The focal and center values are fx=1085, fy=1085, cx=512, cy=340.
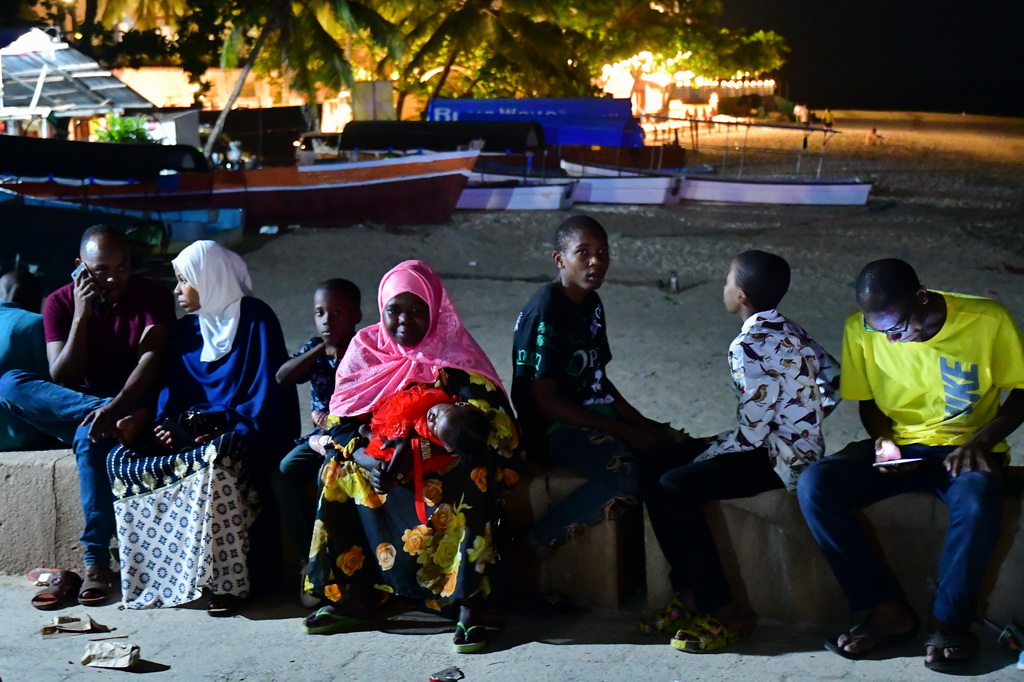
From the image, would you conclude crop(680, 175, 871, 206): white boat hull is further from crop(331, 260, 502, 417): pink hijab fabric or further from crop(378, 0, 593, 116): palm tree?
crop(331, 260, 502, 417): pink hijab fabric

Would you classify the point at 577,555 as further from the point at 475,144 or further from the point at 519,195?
the point at 475,144

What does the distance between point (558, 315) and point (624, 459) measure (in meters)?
0.56

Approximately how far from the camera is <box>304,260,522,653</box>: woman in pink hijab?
11.9ft

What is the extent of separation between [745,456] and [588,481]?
54cm

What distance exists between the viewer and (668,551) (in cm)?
366

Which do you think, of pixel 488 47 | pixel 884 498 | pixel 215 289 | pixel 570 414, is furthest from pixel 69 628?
pixel 488 47

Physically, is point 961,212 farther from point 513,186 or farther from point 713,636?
point 713,636

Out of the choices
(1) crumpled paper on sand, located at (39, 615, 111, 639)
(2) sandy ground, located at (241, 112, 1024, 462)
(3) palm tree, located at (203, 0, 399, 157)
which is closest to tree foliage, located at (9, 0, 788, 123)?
(3) palm tree, located at (203, 0, 399, 157)

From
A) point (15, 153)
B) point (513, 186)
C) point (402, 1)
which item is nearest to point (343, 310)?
point (15, 153)

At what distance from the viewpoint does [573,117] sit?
21734 millimetres

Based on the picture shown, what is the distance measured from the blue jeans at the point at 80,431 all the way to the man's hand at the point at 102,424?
4 centimetres

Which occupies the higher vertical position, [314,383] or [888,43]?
[888,43]

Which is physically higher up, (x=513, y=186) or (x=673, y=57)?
(x=673, y=57)

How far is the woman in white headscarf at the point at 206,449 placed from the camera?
3938 millimetres
